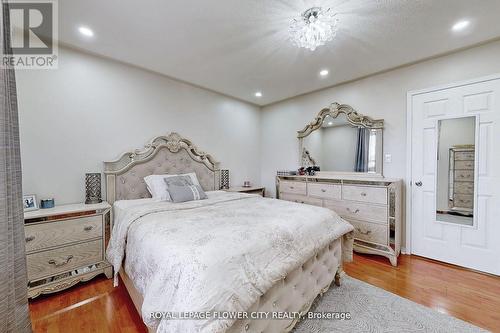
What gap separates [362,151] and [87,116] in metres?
3.73

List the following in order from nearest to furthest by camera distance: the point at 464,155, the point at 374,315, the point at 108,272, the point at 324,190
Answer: the point at 374,315 → the point at 108,272 → the point at 464,155 → the point at 324,190

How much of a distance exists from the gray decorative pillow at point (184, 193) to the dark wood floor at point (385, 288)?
1034mm

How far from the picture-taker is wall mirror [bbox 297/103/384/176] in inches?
123

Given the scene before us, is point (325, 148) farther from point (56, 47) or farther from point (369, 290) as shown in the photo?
point (56, 47)

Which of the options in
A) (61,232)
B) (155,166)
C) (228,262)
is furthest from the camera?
(155,166)

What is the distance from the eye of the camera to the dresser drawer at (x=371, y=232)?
8.69 ft

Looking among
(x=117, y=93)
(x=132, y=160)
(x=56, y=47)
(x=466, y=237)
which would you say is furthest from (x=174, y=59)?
(x=466, y=237)

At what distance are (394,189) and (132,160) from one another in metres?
3.33

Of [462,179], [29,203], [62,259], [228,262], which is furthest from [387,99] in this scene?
[29,203]

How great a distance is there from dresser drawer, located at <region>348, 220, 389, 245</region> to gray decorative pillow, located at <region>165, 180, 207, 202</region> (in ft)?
6.89

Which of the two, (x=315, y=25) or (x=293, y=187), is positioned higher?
(x=315, y=25)

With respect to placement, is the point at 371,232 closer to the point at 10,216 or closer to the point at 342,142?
the point at 342,142

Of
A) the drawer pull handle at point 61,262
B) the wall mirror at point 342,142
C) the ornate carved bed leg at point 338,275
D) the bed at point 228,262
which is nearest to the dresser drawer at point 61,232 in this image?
the drawer pull handle at point 61,262

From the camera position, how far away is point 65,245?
2.04 metres
